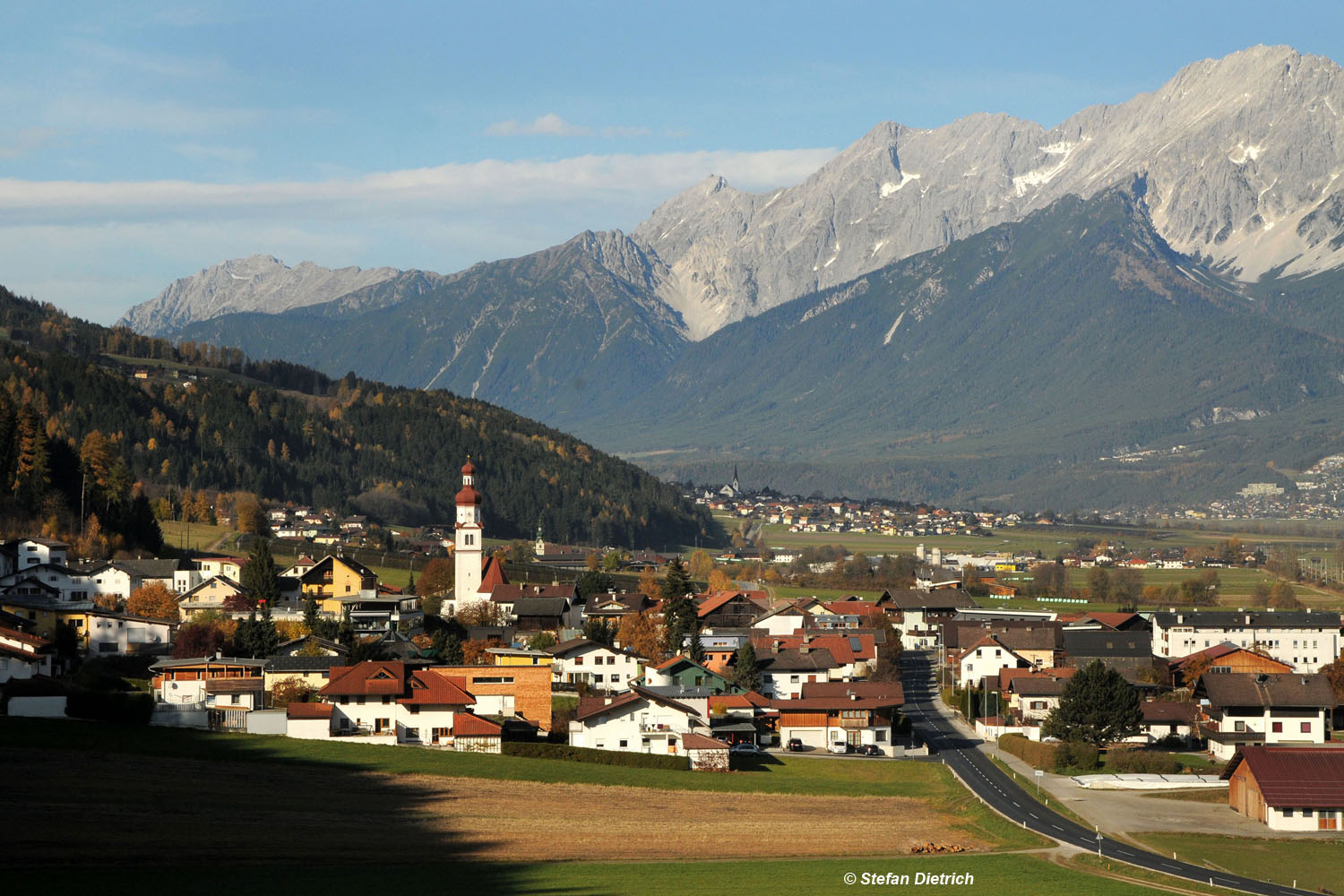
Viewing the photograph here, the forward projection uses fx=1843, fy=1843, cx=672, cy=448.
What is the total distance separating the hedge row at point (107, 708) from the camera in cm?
6950

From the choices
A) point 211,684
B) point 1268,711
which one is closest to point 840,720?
point 1268,711

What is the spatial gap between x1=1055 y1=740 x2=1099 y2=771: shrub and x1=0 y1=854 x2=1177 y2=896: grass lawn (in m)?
23.2

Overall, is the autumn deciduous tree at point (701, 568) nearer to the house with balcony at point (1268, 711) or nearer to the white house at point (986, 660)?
the white house at point (986, 660)

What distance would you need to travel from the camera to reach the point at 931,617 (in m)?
134

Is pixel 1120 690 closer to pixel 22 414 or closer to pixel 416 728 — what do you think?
pixel 416 728

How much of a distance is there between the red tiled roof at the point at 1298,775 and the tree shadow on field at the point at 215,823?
26058 mm

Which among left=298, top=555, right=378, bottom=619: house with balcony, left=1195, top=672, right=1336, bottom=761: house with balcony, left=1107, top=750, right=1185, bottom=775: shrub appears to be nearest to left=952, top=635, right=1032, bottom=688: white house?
left=1195, top=672, right=1336, bottom=761: house with balcony

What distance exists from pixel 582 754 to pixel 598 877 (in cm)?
2146

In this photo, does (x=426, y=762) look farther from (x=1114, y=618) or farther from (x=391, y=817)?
(x=1114, y=618)

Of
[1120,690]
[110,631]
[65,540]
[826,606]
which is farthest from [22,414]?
[1120,690]

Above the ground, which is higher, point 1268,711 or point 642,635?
point 642,635

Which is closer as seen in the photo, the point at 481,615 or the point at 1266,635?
the point at 481,615

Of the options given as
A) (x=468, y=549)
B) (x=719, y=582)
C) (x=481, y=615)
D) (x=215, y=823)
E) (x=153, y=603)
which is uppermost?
(x=468, y=549)

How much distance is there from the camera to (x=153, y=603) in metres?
105
